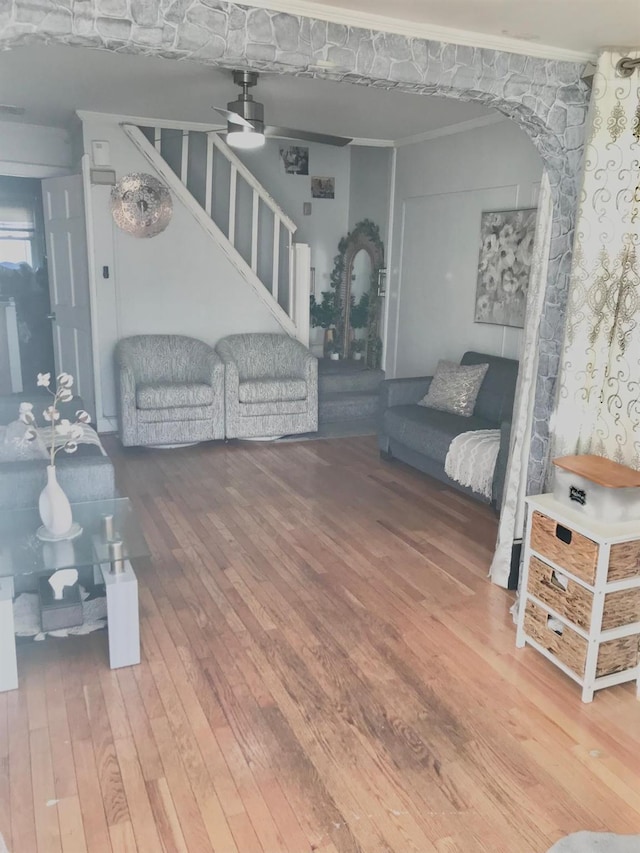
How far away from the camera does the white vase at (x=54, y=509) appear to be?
2.88 m

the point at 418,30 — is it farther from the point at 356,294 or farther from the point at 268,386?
the point at 356,294

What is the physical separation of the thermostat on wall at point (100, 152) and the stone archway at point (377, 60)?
3.57m

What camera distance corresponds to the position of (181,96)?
4.71 metres

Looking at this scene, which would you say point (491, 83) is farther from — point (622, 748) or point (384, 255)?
point (384, 255)

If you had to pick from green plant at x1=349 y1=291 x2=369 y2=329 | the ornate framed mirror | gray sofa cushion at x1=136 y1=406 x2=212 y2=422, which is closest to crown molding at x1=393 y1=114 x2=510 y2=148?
the ornate framed mirror

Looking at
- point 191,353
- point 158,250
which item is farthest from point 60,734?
point 158,250

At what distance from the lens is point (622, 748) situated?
7.62 feet

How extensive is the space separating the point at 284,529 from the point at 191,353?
2411 millimetres

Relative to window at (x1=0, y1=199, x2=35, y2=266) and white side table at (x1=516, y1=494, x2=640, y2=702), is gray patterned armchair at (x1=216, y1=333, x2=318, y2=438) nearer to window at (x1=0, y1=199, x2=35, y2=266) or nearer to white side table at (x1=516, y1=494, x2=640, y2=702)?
window at (x1=0, y1=199, x2=35, y2=266)

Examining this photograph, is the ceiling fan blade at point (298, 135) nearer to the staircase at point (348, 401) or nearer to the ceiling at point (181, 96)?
the ceiling at point (181, 96)

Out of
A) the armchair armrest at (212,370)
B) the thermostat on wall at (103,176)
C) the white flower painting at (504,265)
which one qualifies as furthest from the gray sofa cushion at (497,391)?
the thermostat on wall at (103,176)

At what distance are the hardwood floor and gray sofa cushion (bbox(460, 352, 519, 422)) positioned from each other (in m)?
1.21

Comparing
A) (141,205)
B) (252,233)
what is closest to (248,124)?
(141,205)

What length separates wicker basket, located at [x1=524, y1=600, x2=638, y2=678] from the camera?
8.39 feet
